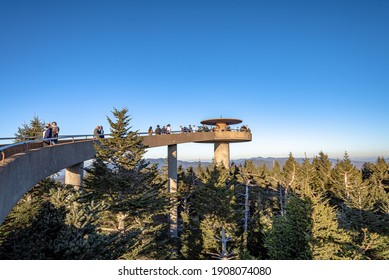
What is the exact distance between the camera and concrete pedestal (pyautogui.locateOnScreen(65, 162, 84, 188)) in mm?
13039

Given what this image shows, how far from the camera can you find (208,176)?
833 inches

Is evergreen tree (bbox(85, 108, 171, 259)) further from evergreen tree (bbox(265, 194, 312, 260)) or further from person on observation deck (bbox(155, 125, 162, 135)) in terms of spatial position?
person on observation deck (bbox(155, 125, 162, 135))

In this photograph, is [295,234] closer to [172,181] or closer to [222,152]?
[172,181]

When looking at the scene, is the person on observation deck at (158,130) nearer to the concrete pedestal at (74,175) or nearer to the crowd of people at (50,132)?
the concrete pedestal at (74,175)

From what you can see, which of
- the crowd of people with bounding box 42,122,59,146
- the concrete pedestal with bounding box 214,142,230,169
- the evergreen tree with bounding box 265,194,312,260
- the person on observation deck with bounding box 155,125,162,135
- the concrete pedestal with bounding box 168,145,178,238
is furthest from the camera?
the concrete pedestal with bounding box 214,142,230,169

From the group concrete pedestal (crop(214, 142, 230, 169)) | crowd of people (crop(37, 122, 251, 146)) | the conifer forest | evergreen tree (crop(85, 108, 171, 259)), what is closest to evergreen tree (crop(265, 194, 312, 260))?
the conifer forest

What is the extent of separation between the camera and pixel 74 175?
43.0 ft

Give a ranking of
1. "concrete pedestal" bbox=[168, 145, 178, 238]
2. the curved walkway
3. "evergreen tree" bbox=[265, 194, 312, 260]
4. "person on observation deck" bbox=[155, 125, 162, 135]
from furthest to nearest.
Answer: "concrete pedestal" bbox=[168, 145, 178, 238]
"person on observation deck" bbox=[155, 125, 162, 135]
"evergreen tree" bbox=[265, 194, 312, 260]
the curved walkway

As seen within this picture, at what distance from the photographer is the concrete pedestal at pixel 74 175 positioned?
42.8ft

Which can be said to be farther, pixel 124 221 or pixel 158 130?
pixel 158 130

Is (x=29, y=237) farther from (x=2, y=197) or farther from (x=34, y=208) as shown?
(x=2, y=197)

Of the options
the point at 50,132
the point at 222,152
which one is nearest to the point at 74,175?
the point at 50,132

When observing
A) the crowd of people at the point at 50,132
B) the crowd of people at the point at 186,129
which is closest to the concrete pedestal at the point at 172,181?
the crowd of people at the point at 186,129

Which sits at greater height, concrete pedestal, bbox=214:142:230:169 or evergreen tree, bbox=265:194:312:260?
concrete pedestal, bbox=214:142:230:169
